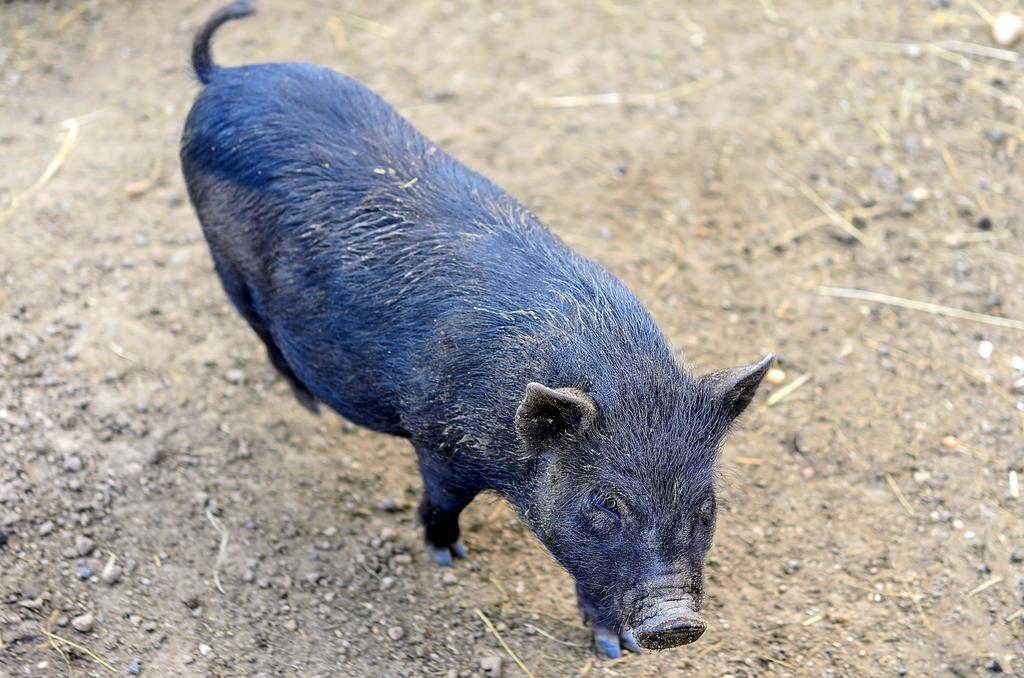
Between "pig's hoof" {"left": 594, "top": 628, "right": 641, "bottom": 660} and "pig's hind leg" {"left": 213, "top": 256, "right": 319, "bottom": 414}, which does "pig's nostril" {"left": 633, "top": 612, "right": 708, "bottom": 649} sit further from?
"pig's hind leg" {"left": 213, "top": 256, "right": 319, "bottom": 414}

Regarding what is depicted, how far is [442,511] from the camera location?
162 inches

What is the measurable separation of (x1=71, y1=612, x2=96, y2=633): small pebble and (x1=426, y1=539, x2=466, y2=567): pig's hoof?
4.38ft

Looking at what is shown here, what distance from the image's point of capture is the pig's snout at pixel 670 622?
3100 millimetres

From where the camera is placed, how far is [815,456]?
4.80 meters

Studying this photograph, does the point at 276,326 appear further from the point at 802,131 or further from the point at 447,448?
the point at 802,131

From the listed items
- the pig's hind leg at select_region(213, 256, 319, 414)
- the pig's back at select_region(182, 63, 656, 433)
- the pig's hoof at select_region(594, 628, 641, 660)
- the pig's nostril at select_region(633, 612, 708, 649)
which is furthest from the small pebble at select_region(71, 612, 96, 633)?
the pig's nostril at select_region(633, 612, 708, 649)

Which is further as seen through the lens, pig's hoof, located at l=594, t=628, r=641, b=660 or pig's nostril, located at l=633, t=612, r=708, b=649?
pig's hoof, located at l=594, t=628, r=641, b=660

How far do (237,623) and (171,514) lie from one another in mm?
632

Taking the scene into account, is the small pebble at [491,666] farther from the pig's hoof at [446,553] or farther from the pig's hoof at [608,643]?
the pig's hoof at [446,553]

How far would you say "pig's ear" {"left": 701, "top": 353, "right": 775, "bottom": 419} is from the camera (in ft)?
11.1

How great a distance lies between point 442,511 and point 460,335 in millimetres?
810

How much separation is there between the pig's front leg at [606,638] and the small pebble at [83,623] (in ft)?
5.98

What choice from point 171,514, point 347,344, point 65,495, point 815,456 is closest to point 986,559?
point 815,456

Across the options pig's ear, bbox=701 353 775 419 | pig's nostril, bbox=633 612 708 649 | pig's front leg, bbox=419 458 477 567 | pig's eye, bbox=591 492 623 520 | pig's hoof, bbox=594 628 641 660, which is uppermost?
pig's ear, bbox=701 353 775 419
